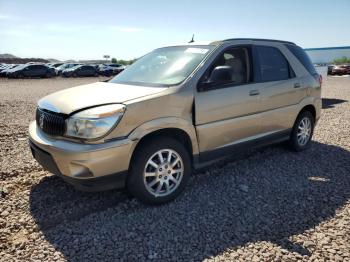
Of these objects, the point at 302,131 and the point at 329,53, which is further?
the point at 329,53

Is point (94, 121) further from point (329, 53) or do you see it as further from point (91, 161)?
point (329, 53)

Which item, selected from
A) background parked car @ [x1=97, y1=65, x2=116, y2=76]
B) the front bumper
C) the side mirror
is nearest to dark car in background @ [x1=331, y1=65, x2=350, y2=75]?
background parked car @ [x1=97, y1=65, x2=116, y2=76]

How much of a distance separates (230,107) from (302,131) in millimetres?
2177

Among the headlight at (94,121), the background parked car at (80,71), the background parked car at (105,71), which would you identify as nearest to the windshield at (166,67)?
the headlight at (94,121)

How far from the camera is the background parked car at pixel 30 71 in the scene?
3150cm

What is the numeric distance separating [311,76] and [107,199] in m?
4.01

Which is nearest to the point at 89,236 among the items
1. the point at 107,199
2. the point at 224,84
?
the point at 107,199

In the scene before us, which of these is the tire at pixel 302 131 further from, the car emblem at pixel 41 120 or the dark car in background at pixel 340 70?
the dark car in background at pixel 340 70

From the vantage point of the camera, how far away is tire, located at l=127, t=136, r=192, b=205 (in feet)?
11.8

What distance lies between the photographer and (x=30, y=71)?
106ft

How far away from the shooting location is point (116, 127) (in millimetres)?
3348

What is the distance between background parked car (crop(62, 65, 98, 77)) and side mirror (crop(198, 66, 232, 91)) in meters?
33.5

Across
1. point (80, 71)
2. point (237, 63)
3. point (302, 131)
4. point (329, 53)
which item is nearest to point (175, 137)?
point (237, 63)

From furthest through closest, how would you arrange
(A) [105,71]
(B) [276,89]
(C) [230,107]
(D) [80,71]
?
(A) [105,71]
(D) [80,71]
(B) [276,89]
(C) [230,107]
